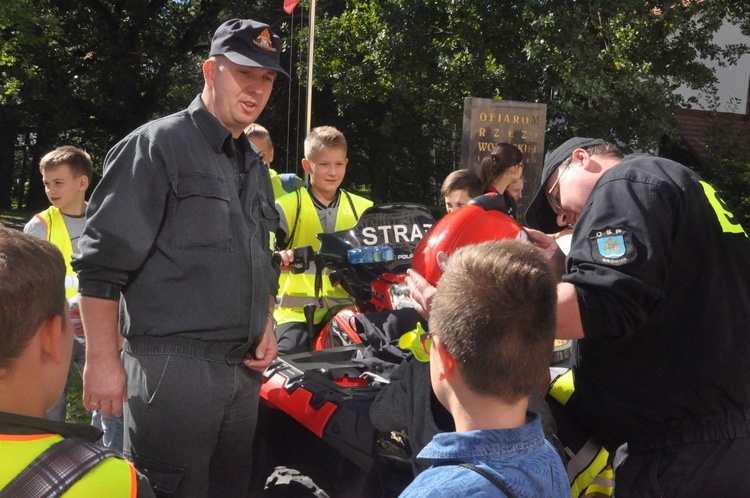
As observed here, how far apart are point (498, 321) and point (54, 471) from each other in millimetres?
882

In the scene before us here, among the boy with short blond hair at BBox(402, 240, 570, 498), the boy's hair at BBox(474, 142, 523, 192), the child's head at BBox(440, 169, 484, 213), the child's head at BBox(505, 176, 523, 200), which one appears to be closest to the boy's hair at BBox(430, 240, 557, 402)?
the boy with short blond hair at BBox(402, 240, 570, 498)

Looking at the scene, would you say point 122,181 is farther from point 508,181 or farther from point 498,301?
point 508,181

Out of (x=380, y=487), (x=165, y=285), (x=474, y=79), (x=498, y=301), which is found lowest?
(x=380, y=487)

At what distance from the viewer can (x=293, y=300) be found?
156 inches

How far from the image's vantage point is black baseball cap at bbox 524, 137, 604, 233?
2.51 meters

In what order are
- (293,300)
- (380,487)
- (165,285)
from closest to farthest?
(165,285)
(380,487)
(293,300)

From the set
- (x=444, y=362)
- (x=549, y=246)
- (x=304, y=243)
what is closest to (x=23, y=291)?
(x=444, y=362)

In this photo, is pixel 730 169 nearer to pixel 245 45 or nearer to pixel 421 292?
pixel 245 45

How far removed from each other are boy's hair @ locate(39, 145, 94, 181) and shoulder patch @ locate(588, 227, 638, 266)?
11.4 ft

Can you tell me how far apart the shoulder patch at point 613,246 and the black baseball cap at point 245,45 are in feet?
4.22

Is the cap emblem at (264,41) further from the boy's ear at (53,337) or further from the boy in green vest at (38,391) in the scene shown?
the boy's ear at (53,337)

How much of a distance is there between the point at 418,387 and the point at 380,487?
54cm

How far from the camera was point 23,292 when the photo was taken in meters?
1.54

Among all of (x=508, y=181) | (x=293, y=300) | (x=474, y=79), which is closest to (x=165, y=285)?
(x=293, y=300)
